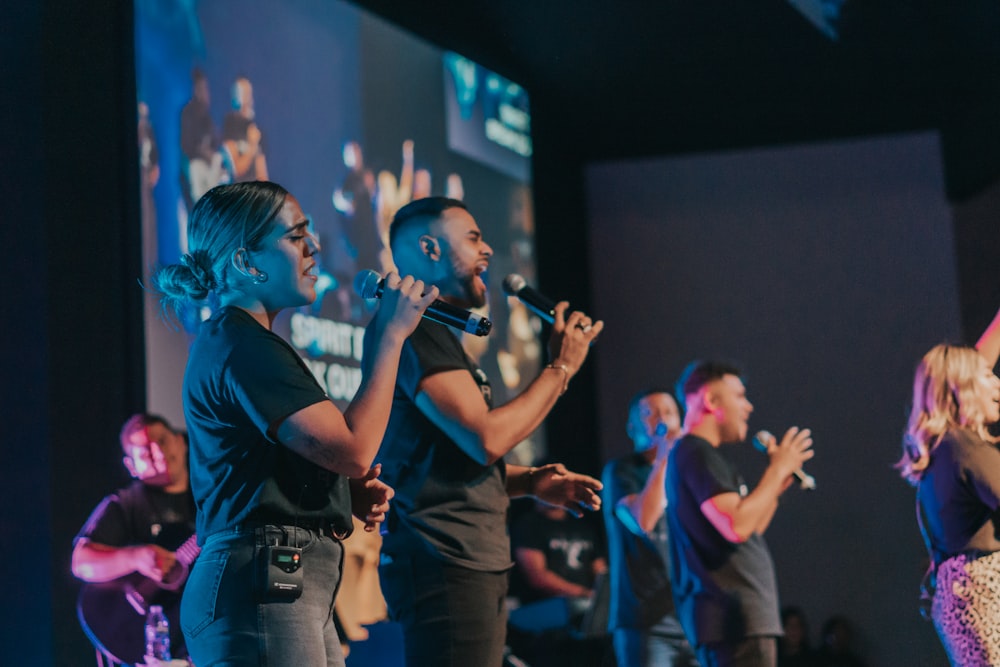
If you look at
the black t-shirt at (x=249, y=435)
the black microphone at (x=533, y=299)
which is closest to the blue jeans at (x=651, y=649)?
the black microphone at (x=533, y=299)

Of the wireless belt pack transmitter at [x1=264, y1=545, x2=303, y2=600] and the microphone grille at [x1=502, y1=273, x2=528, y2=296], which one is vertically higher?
the microphone grille at [x1=502, y1=273, x2=528, y2=296]

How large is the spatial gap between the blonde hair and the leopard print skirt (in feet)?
1.06

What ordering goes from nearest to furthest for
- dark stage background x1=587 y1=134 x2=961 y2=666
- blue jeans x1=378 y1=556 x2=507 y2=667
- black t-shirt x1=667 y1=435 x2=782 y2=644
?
blue jeans x1=378 y1=556 x2=507 y2=667, black t-shirt x1=667 y1=435 x2=782 y2=644, dark stage background x1=587 y1=134 x2=961 y2=666

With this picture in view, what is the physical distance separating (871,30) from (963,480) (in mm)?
4087

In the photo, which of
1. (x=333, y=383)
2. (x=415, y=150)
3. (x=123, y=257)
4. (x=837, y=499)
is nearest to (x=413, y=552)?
(x=123, y=257)

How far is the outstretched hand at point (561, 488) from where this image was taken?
9.05 feet

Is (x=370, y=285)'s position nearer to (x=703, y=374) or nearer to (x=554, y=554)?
(x=703, y=374)

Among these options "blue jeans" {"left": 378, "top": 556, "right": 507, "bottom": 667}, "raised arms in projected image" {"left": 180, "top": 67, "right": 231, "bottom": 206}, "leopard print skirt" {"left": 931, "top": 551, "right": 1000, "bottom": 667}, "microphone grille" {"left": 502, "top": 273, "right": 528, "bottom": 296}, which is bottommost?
"leopard print skirt" {"left": 931, "top": 551, "right": 1000, "bottom": 667}

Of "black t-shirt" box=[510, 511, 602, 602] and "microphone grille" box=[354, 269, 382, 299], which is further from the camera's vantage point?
"black t-shirt" box=[510, 511, 602, 602]

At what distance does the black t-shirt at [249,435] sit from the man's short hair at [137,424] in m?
2.16

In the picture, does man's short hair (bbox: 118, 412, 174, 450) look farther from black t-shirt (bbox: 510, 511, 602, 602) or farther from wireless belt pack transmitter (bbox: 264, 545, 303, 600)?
black t-shirt (bbox: 510, 511, 602, 602)

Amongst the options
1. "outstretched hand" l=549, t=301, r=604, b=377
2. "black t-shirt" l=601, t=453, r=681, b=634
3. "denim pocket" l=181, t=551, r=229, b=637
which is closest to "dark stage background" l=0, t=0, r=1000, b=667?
"black t-shirt" l=601, t=453, r=681, b=634

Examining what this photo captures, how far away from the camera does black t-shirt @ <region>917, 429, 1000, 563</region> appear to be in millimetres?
3424

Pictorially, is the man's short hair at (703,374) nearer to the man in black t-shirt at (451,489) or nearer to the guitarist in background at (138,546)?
the man in black t-shirt at (451,489)
